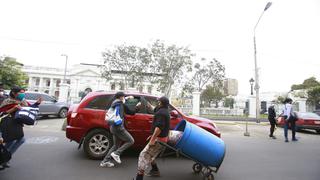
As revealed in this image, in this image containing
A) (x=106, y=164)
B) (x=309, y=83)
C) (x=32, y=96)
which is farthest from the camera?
(x=309, y=83)

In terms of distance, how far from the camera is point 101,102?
17.6 feet

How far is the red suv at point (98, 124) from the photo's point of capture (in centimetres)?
504

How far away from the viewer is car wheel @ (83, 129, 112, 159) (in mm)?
5020

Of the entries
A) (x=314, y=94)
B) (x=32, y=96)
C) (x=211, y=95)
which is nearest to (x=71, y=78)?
(x=211, y=95)

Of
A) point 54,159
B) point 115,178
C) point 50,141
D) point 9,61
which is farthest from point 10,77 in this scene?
point 115,178

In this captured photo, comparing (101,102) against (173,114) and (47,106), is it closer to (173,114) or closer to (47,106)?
(173,114)

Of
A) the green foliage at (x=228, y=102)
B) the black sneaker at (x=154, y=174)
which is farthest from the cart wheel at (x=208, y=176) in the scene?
the green foliage at (x=228, y=102)

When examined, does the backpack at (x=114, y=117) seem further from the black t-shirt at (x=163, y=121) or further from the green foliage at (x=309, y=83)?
the green foliage at (x=309, y=83)

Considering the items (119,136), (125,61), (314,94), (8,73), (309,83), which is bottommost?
(119,136)

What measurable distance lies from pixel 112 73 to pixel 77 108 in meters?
24.7

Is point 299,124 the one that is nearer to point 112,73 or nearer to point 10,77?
point 112,73

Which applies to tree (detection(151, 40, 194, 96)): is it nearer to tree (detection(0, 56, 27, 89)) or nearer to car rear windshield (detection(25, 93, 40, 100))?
car rear windshield (detection(25, 93, 40, 100))

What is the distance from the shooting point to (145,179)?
3.93 metres

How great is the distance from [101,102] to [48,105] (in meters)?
10.4
